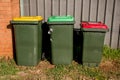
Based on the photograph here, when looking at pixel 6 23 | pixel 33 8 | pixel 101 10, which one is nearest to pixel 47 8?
pixel 33 8

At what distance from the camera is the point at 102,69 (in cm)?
608

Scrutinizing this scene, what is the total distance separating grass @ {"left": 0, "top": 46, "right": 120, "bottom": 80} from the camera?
561cm

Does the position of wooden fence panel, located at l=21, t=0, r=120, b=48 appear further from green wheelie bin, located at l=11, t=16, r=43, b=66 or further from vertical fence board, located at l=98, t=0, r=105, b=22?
A: green wheelie bin, located at l=11, t=16, r=43, b=66

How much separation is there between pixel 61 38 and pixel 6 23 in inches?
62.7


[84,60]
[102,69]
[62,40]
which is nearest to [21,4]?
[62,40]

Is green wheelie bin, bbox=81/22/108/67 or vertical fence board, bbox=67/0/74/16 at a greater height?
vertical fence board, bbox=67/0/74/16

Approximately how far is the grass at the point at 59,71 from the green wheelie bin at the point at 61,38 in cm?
22

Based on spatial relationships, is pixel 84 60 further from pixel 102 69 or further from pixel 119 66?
pixel 119 66

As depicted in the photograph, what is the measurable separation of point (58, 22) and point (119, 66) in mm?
2071

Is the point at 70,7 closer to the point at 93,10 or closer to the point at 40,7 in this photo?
the point at 93,10

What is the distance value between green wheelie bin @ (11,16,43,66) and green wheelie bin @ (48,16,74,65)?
39 cm

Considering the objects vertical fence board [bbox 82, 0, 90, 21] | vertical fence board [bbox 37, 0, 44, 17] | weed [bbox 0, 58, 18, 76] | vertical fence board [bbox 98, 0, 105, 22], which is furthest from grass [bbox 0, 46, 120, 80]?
vertical fence board [bbox 37, 0, 44, 17]

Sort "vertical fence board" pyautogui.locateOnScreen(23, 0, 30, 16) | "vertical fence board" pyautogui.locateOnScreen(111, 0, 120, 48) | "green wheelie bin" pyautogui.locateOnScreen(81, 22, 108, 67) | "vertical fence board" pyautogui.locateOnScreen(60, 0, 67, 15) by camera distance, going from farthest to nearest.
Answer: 1. "vertical fence board" pyautogui.locateOnScreen(23, 0, 30, 16)
2. "vertical fence board" pyautogui.locateOnScreen(60, 0, 67, 15)
3. "vertical fence board" pyautogui.locateOnScreen(111, 0, 120, 48)
4. "green wheelie bin" pyautogui.locateOnScreen(81, 22, 108, 67)

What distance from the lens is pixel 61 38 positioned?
5.99m
